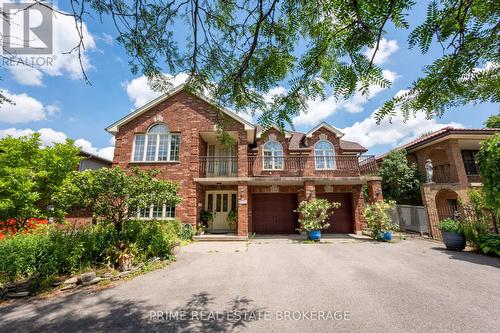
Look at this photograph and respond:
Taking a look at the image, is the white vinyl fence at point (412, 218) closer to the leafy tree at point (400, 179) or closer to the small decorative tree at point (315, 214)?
the leafy tree at point (400, 179)

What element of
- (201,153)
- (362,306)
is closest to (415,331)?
(362,306)

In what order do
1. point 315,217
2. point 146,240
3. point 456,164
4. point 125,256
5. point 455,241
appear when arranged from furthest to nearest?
point 456,164 → point 315,217 → point 455,241 → point 146,240 → point 125,256

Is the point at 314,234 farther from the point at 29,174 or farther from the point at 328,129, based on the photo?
the point at 29,174

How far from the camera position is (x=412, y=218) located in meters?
13.1

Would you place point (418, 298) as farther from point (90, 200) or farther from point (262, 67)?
point (90, 200)

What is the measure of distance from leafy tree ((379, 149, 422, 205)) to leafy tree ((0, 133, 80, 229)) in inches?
815

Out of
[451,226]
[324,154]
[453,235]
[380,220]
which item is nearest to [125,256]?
[380,220]

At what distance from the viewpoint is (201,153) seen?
551 inches

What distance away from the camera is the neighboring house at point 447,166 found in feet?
38.5

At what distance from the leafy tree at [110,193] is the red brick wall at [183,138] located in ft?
16.4

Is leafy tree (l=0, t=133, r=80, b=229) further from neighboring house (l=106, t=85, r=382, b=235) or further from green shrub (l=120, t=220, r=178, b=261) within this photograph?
green shrub (l=120, t=220, r=178, b=261)

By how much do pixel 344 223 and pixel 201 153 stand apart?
11.0 meters

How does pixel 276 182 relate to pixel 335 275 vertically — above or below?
above

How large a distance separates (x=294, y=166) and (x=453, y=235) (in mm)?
8395
